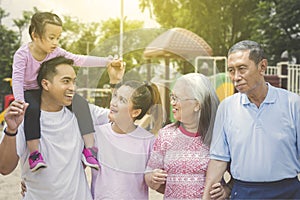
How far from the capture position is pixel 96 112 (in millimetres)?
1079

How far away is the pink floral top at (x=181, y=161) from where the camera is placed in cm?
100

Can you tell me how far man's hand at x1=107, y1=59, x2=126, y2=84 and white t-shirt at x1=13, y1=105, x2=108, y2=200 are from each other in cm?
13

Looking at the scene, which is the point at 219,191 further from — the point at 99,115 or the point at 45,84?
the point at 45,84

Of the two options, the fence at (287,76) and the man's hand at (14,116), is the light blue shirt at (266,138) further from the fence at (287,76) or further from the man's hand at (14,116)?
the fence at (287,76)

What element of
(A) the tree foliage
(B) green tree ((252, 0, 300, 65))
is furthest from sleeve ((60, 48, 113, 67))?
(B) green tree ((252, 0, 300, 65))

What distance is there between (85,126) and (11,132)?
6.8 inches

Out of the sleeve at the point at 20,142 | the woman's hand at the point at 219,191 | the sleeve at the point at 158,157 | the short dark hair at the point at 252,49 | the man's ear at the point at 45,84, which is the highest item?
the short dark hair at the point at 252,49

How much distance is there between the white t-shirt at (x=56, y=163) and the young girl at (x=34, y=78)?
2cm

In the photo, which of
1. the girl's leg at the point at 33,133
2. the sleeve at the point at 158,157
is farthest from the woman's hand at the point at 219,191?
the girl's leg at the point at 33,133

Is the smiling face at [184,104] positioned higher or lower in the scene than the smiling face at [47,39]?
lower

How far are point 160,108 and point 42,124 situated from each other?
0.85 feet

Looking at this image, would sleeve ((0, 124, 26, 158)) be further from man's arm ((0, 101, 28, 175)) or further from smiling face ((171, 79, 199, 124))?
smiling face ((171, 79, 199, 124))

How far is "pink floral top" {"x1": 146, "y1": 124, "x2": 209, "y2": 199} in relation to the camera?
100 cm

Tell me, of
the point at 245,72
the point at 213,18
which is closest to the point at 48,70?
the point at 245,72
